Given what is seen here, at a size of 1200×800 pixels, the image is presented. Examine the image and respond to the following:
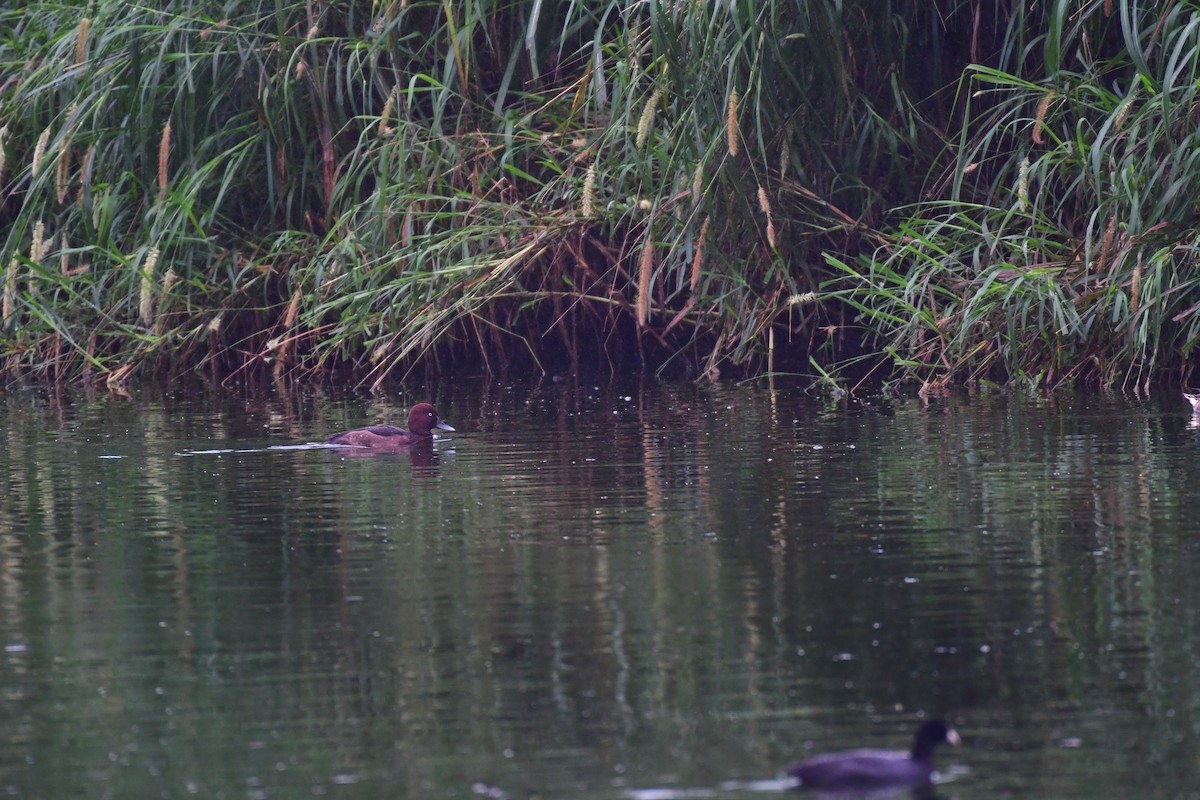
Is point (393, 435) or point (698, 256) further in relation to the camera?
point (698, 256)

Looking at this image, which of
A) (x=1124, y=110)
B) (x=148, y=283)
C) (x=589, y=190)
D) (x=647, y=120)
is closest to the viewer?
(x=1124, y=110)

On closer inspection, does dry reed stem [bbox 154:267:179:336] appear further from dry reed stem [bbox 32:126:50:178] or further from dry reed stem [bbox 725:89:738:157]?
dry reed stem [bbox 725:89:738:157]

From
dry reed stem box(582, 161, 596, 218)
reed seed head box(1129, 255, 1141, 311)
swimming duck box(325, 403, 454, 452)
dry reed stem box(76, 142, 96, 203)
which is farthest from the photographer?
dry reed stem box(76, 142, 96, 203)

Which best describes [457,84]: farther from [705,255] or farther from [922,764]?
[922,764]

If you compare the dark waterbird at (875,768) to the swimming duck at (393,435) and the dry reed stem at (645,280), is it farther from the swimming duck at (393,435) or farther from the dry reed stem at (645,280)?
the dry reed stem at (645,280)

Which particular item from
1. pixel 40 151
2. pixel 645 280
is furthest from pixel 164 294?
pixel 645 280

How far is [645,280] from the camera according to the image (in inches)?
569

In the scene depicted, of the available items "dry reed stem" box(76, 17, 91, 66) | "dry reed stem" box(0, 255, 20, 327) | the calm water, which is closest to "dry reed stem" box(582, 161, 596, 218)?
the calm water

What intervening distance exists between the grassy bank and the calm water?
7.81 ft

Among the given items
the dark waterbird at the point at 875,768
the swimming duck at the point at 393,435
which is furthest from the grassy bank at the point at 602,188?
the dark waterbird at the point at 875,768

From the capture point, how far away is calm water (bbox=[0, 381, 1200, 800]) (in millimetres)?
5445

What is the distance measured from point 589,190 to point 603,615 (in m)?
8.30

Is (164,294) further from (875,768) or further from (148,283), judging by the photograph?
(875,768)

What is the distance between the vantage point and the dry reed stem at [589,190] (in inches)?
591
